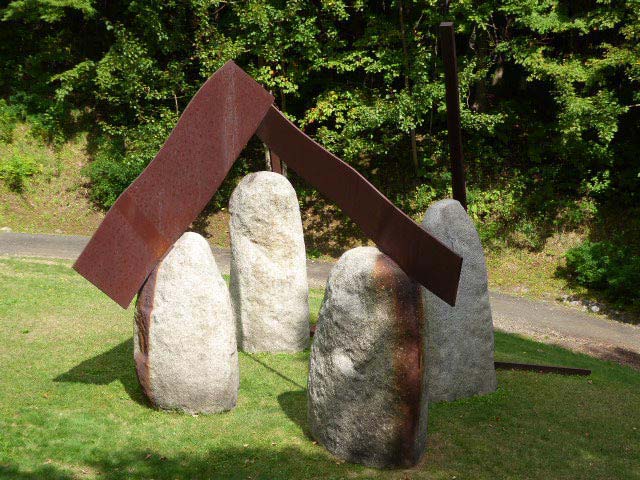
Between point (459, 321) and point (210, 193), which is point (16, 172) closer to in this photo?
point (210, 193)

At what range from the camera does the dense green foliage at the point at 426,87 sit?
715 inches

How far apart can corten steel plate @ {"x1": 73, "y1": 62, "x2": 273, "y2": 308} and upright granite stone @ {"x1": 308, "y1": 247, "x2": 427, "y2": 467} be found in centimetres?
222

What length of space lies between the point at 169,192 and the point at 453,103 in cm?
413

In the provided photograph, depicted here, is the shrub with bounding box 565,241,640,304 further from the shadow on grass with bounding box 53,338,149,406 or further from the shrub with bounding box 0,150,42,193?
the shrub with bounding box 0,150,42,193

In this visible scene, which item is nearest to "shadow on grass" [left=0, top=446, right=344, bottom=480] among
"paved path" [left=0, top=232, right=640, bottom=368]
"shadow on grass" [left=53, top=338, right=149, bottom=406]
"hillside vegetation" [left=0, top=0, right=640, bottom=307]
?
"shadow on grass" [left=53, top=338, right=149, bottom=406]

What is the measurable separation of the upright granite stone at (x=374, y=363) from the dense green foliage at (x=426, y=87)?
41.6 ft

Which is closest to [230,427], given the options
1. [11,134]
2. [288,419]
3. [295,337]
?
[288,419]

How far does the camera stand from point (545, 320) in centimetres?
1502

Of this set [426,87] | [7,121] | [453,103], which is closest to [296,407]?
[453,103]

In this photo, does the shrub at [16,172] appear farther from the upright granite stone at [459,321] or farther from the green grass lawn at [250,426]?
the upright granite stone at [459,321]

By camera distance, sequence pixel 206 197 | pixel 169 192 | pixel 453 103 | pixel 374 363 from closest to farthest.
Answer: pixel 374 363 < pixel 169 192 < pixel 206 197 < pixel 453 103

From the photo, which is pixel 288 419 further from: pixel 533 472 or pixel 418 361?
pixel 533 472

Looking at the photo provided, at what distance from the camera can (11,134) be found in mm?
23969

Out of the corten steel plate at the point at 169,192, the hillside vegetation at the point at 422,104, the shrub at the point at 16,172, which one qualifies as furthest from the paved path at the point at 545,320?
the corten steel plate at the point at 169,192
